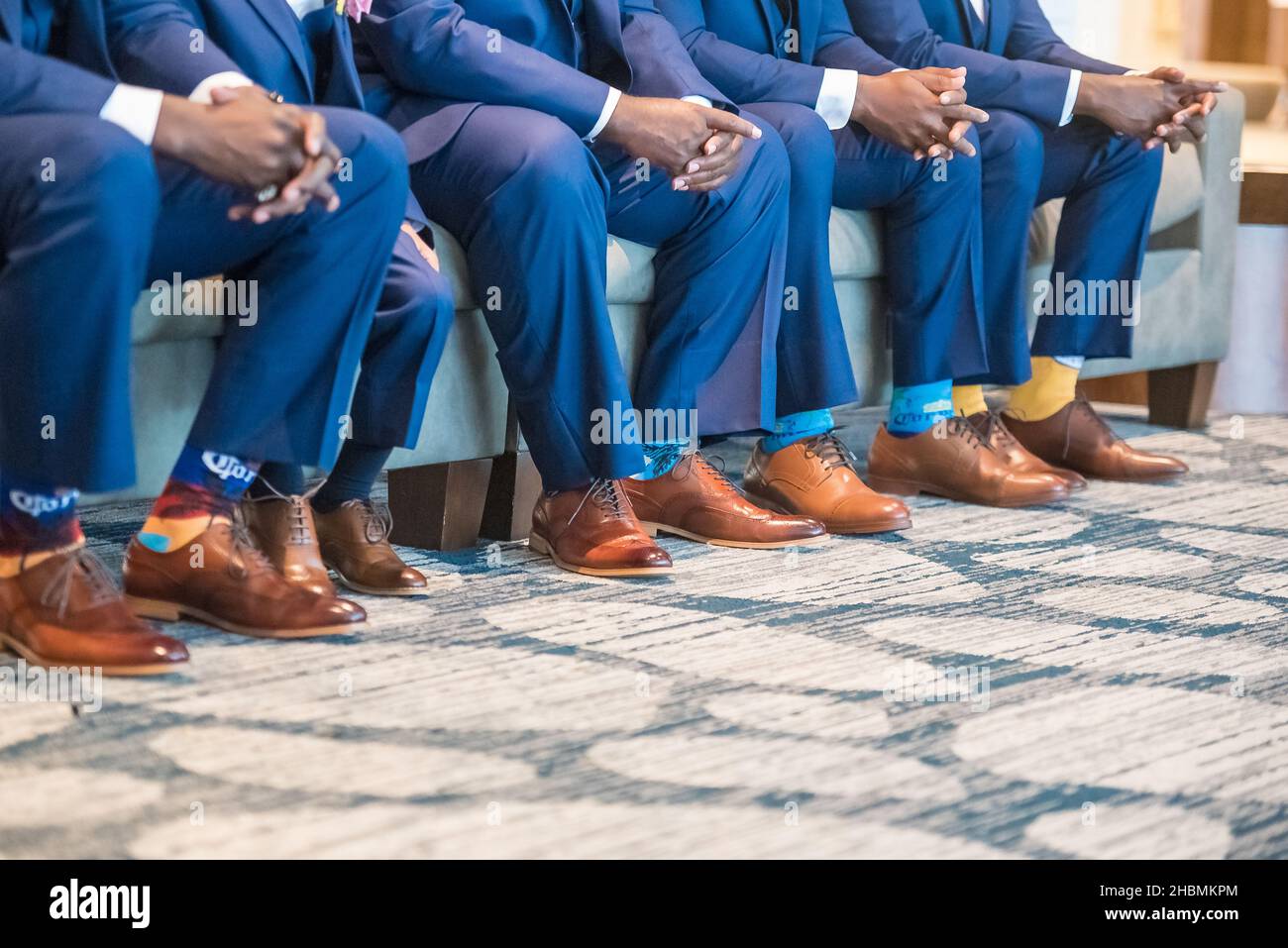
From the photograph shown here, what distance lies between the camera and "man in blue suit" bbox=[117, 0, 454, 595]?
1611mm

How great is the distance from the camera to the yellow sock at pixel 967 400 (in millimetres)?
2568

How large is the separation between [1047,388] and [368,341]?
1.40 meters

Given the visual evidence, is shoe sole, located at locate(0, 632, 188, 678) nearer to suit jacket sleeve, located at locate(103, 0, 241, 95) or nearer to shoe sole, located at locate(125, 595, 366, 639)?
shoe sole, located at locate(125, 595, 366, 639)

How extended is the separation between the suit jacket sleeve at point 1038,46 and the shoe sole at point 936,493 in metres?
0.85

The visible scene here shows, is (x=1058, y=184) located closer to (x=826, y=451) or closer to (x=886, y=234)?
(x=886, y=234)

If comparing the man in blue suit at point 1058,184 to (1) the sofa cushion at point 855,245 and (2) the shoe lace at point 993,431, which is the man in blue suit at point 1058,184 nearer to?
(2) the shoe lace at point 993,431

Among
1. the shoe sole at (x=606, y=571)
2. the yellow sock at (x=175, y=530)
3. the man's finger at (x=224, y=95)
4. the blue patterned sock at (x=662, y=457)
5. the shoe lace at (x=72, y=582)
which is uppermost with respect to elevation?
the man's finger at (x=224, y=95)

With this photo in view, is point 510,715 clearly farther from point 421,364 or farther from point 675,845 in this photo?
point 421,364

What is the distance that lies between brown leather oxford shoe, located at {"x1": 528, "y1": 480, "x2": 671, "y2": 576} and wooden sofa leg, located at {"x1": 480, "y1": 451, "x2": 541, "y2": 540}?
13cm

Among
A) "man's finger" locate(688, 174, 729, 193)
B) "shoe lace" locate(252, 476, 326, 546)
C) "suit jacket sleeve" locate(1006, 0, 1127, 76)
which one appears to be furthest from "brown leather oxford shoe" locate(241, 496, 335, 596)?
"suit jacket sleeve" locate(1006, 0, 1127, 76)

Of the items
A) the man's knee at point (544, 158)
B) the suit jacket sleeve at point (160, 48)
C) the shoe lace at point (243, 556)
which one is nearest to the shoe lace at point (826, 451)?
the man's knee at point (544, 158)

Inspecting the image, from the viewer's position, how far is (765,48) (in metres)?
2.44

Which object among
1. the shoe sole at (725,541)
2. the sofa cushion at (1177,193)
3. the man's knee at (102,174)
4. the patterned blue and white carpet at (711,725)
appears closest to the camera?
the patterned blue and white carpet at (711,725)
